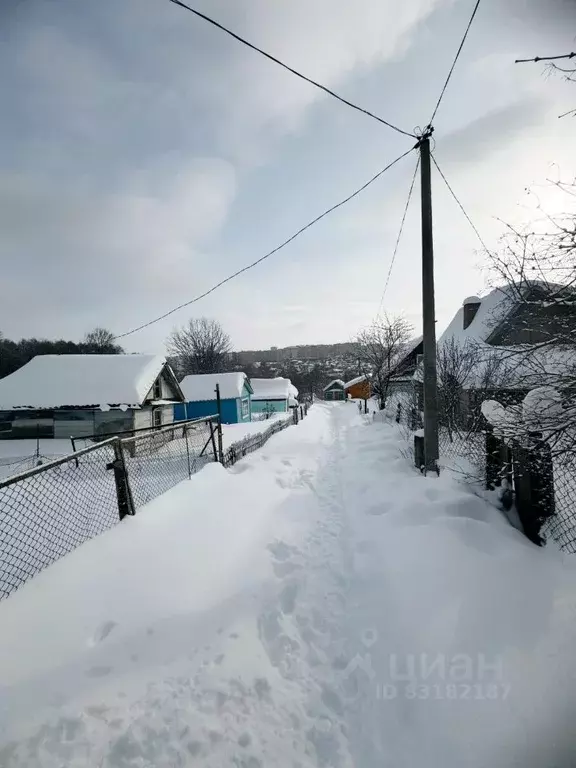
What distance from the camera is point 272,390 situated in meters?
42.9

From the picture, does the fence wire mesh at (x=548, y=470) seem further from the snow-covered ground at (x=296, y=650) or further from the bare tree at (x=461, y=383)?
the bare tree at (x=461, y=383)

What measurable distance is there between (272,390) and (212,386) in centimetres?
1377

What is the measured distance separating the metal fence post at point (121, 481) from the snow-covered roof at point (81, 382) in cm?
1337

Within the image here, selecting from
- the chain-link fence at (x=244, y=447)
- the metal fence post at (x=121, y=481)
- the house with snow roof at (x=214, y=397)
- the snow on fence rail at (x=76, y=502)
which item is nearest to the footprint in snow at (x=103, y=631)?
the snow on fence rail at (x=76, y=502)

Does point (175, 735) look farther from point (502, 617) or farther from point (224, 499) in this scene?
point (224, 499)

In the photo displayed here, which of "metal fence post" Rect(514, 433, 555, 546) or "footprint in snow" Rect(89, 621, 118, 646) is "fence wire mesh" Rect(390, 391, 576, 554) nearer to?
"metal fence post" Rect(514, 433, 555, 546)

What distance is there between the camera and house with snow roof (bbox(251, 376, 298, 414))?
4025 centimetres

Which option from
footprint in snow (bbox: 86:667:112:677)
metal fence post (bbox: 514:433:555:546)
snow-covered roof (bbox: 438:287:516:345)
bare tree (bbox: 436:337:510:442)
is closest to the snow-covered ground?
footprint in snow (bbox: 86:667:112:677)

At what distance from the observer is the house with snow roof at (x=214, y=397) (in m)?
29.0

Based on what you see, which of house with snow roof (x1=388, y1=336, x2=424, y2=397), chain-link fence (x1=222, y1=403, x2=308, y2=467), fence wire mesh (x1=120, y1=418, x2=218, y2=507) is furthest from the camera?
house with snow roof (x1=388, y1=336, x2=424, y2=397)

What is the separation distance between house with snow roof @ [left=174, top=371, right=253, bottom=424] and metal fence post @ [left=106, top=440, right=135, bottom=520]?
2405 cm

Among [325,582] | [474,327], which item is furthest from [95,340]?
[325,582]

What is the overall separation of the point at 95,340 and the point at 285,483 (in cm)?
7008

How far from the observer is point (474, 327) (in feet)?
52.1
